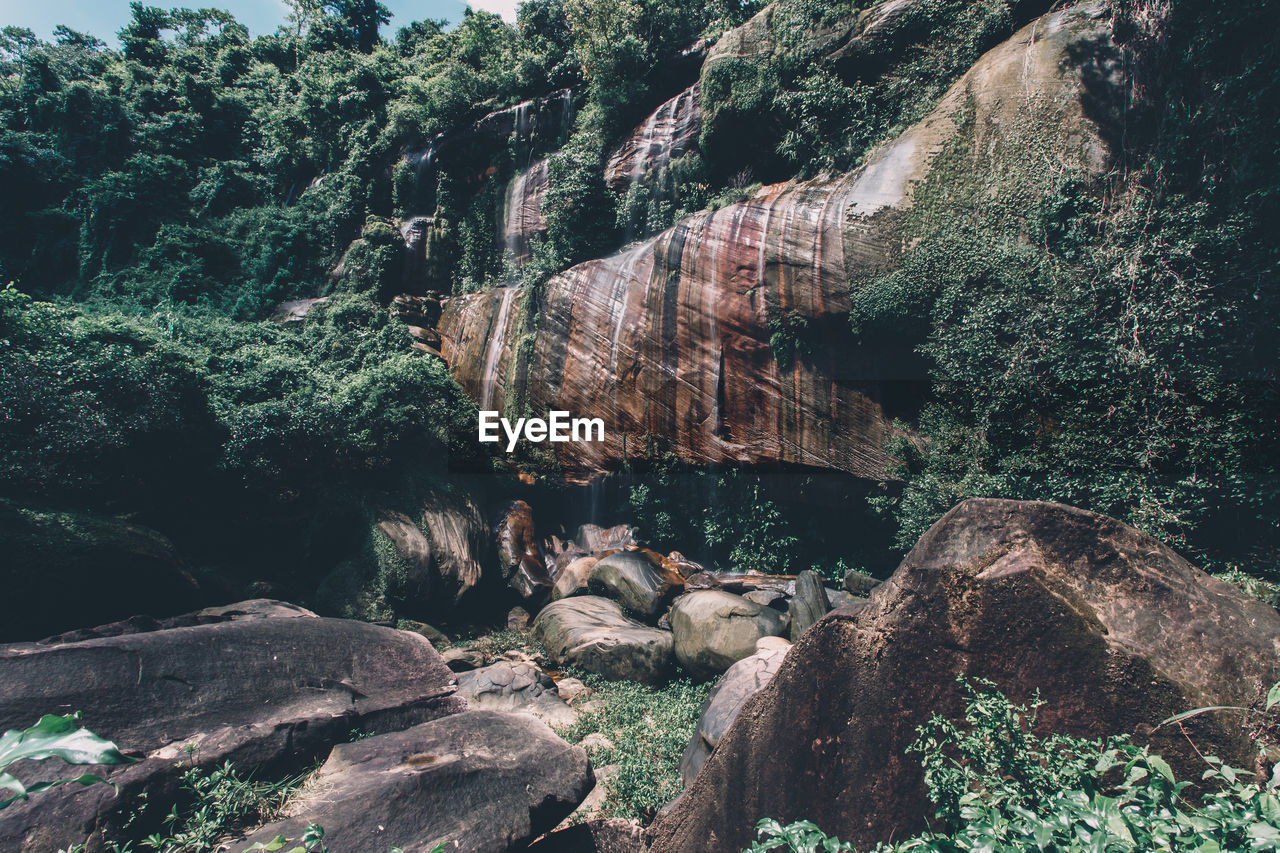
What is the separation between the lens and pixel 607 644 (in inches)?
362

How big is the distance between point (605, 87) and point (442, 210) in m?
6.89

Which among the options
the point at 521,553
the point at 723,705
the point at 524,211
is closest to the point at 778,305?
the point at 723,705

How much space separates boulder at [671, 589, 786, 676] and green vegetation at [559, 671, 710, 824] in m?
0.37

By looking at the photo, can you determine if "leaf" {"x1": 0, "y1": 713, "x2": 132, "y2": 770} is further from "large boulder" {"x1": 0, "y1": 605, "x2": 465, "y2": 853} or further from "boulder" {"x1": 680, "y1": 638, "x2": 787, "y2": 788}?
"boulder" {"x1": 680, "y1": 638, "x2": 787, "y2": 788}

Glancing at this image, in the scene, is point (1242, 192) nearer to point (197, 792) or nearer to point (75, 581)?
point (197, 792)

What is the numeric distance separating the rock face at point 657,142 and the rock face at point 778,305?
2.61 metres

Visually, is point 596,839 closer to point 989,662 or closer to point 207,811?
point 207,811

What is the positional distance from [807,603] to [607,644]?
334 centimetres

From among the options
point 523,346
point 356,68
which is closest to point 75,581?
point 523,346

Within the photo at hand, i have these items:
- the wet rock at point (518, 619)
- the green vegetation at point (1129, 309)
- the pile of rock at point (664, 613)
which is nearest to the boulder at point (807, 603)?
the pile of rock at point (664, 613)

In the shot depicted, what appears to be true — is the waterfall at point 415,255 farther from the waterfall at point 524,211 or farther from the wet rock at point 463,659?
the wet rock at point 463,659

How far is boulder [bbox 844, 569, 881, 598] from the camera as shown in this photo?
33.0 ft

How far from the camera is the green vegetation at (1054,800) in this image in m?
1.69

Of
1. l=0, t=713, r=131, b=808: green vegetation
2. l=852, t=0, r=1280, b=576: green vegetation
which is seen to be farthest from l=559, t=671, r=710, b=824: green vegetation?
l=0, t=713, r=131, b=808: green vegetation
